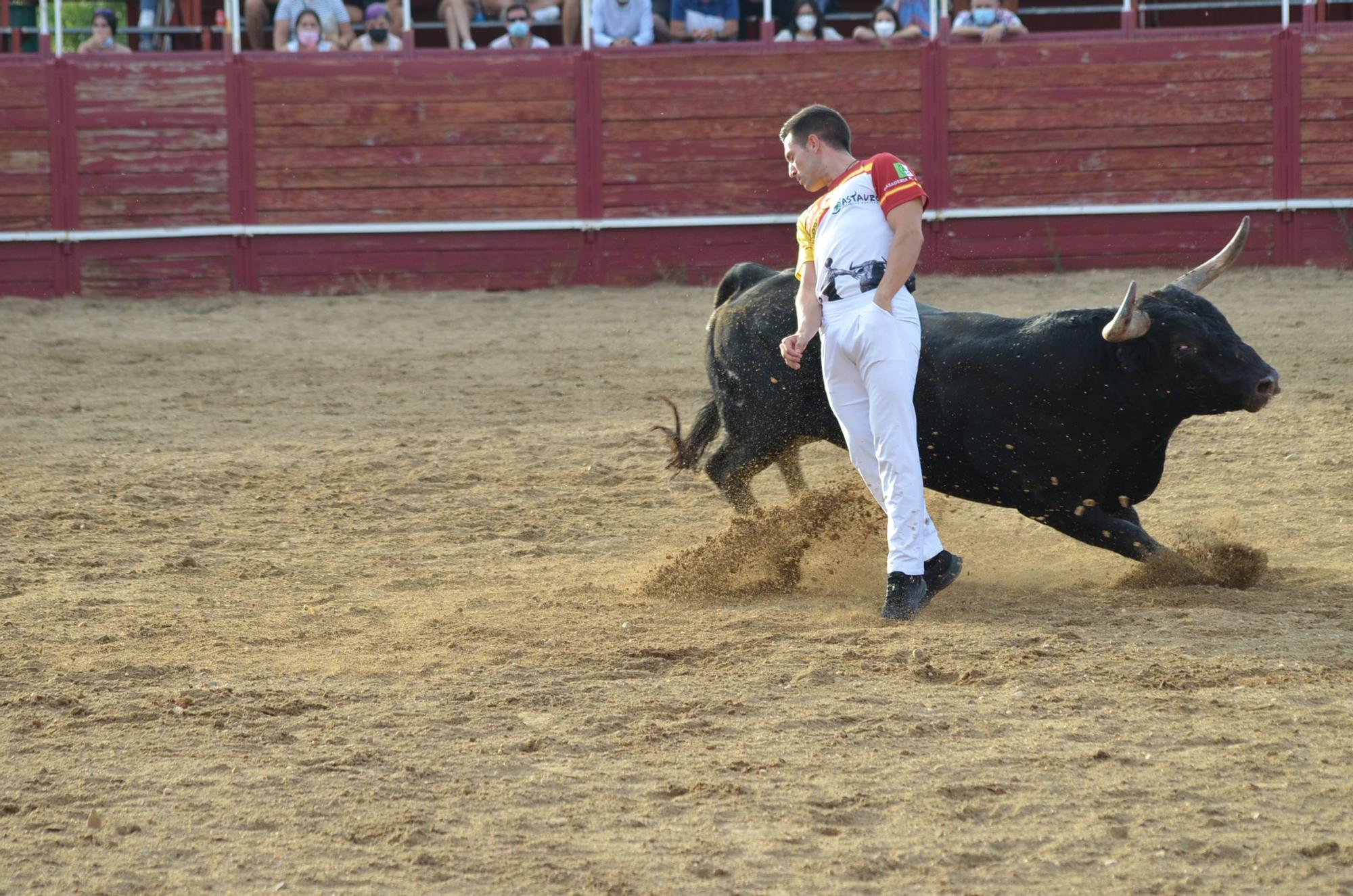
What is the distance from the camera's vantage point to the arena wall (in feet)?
37.2

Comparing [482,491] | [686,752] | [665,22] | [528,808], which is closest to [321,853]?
[528,808]

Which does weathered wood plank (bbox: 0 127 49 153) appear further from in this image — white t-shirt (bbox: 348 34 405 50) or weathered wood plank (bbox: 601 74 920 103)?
weathered wood plank (bbox: 601 74 920 103)

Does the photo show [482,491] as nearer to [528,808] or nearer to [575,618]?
[575,618]

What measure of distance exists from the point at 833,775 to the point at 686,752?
32 centimetres

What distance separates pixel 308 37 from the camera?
11.6m

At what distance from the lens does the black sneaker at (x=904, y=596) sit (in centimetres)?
421

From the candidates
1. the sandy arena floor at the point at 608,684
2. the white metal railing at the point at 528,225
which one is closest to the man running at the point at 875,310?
the sandy arena floor at the point at 608,684

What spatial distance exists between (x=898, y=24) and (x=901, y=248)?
26.8 feet

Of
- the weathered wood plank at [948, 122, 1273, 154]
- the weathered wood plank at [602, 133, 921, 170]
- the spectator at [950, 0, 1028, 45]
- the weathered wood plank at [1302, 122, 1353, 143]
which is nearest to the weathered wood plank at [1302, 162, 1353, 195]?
the weathered wood plank at [1302, 122, 1353, 143]

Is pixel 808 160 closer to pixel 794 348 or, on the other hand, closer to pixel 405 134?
pixel 794 348

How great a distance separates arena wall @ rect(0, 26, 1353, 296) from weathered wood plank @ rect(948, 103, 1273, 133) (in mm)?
15

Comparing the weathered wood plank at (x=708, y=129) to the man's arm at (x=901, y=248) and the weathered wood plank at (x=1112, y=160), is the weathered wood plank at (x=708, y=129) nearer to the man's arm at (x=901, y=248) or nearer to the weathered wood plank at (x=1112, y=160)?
the weathered wood plank at (x=1112, y=160)

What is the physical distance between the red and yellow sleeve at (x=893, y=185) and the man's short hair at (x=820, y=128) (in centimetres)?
10

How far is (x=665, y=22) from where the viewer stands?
39.4ft
